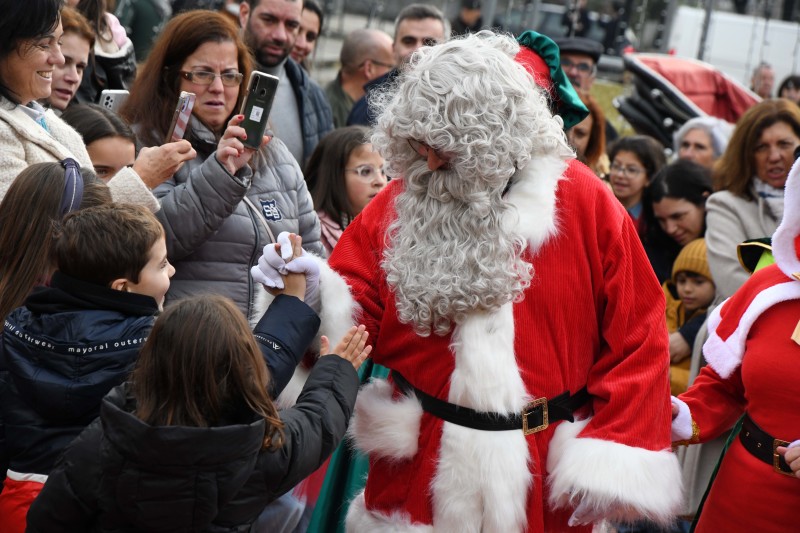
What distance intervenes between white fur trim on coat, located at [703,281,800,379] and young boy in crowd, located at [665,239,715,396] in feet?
5.77

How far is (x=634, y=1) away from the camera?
1132 cm

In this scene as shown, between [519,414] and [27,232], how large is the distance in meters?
1.54

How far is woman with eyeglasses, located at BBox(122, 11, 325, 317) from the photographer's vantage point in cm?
377

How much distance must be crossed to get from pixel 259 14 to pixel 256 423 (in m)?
3.48

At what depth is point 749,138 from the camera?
519cm

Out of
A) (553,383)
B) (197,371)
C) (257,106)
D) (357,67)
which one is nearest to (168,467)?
(197,371)

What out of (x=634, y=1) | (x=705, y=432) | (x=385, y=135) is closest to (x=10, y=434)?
(x=385, y=135)

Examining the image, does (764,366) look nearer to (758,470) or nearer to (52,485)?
(758,470)

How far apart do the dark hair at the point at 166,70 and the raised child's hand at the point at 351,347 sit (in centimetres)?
151

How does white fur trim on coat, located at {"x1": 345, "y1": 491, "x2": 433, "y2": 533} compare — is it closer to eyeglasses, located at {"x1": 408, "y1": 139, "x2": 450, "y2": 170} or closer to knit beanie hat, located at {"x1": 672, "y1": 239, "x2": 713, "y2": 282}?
eyeglasses, located at {"x1": 408, "y1": 139, "x2": 450, "y2": 170}

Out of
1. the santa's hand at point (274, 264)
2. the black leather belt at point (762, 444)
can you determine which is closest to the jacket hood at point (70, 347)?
the santa's hand at point (274, 264)

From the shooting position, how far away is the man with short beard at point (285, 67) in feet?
18.0

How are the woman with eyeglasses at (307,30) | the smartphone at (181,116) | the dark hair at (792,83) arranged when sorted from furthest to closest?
the dark hair at (792,83) → the woman with eyeglasses at (307,30) → the smartphone at (181,116)

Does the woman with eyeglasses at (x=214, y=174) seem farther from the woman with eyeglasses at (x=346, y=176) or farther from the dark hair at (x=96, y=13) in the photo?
the dark hair at (x=96, y=13)
